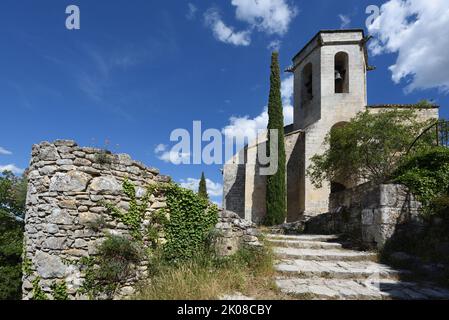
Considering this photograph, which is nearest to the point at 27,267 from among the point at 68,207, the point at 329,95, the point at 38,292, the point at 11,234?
the point at 38,292

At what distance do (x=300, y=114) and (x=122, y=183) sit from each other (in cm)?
1476

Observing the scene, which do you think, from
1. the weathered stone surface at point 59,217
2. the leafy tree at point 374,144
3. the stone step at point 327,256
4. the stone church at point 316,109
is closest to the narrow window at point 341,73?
the stone church at point 316,109

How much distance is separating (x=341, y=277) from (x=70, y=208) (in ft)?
15.5

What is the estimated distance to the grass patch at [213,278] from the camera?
3836 millimetres

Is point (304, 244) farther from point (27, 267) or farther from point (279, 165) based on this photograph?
point (279, 165)

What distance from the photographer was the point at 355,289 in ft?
13.5

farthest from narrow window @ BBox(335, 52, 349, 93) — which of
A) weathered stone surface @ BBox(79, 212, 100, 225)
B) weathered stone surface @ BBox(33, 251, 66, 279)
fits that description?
weathered stone surface @ BBox(33, 251, 66, 279)

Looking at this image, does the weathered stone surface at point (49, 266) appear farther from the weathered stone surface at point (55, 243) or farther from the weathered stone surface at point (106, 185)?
the weathered stone surface at point (106, 185)

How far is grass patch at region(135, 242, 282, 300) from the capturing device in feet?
12.6

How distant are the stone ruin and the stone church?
37.8ft

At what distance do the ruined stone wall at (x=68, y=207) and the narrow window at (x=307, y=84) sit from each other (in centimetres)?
1499
